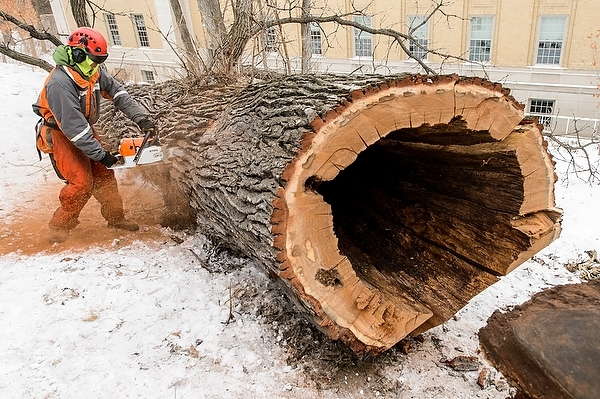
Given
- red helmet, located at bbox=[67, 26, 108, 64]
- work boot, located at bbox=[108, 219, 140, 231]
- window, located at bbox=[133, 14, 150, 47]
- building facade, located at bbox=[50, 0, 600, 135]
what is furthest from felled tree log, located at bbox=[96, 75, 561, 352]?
window, located at bbox=[133, 14, 150, 47]

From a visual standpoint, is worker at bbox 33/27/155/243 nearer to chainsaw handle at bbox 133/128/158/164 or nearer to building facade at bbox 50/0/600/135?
chainsaw handle at bbox 133/128/158/164

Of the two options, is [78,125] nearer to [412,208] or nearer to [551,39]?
[412,208]

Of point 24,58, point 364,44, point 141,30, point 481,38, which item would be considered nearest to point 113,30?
point 141,30

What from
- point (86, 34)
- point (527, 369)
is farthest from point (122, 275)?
point (527, 369)

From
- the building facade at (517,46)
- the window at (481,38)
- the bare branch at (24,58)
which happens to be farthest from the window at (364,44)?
the bare branch at (24,58)

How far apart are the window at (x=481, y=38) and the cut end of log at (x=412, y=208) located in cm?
1362

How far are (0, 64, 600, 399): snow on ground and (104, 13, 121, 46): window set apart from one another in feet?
66.1

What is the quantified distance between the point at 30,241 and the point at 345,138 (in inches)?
139

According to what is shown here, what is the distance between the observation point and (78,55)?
354cm

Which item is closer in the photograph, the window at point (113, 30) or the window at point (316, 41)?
the window at point (316, 41)

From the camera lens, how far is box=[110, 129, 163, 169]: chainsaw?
12.7 feet

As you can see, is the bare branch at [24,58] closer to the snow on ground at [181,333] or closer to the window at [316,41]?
the snow on ground at [181,333]

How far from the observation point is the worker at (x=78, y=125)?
3.55 metres

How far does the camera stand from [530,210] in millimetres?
2672
